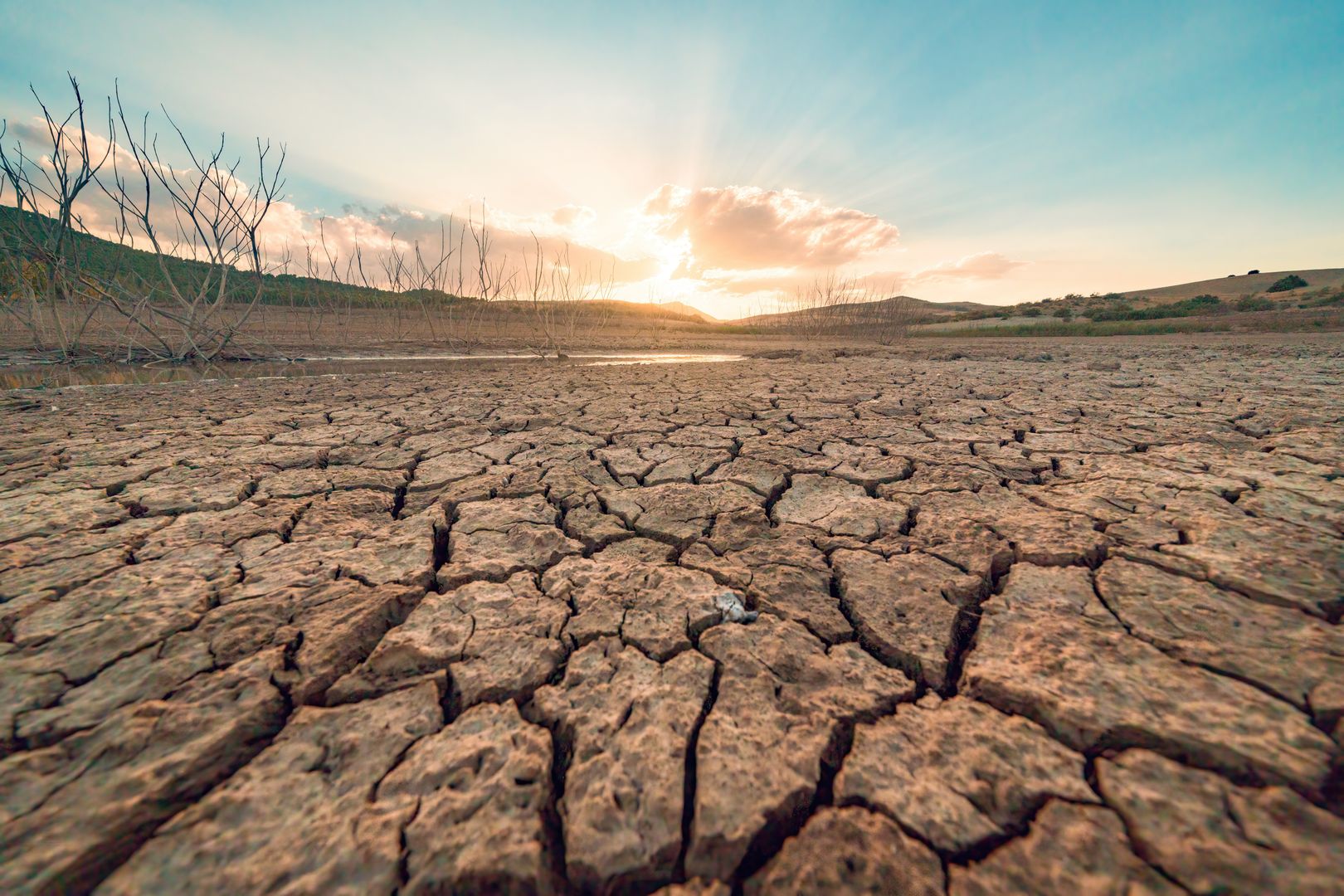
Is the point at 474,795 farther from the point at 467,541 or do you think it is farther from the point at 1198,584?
the point at 1198,584

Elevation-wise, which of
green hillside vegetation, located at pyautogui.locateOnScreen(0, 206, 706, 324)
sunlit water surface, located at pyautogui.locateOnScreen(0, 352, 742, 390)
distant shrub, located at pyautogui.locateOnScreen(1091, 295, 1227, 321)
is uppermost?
green hillside vegetation, located at pyautogui.locateOnScreen(0, 206, 706, 324)

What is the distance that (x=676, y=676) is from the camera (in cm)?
110

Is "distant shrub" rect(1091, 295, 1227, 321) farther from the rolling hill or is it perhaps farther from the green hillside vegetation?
the green hillside vegetation

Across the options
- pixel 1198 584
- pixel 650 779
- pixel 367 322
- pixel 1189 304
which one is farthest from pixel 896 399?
pixel 1189 304

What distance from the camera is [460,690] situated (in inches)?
41.6

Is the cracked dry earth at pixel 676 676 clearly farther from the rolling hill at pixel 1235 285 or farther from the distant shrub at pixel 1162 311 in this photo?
the rolling hill at pixel 1235 285

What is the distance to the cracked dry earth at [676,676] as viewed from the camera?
0.72m

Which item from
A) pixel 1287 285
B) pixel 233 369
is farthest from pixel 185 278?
pixel 1287 285

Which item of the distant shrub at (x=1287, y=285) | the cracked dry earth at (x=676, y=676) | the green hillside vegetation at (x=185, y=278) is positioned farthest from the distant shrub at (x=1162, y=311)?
the cracked dry earth at (x=676, y=676)

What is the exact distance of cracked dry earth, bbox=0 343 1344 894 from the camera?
72cm

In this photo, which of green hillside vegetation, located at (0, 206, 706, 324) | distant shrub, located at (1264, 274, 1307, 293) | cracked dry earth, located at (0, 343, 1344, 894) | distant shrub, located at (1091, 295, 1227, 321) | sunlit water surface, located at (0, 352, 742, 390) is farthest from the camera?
distant shrub, located at (1264, 274, 1307, 293)

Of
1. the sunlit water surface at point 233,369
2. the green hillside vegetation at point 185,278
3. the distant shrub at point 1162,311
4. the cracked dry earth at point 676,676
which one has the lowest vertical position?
the cracked dry earth at point 676,676

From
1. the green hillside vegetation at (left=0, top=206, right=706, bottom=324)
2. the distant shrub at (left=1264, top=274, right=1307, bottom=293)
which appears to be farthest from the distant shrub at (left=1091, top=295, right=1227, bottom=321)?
the green hillside vegetation at (left=0, top=206, right=706, bottom=324)

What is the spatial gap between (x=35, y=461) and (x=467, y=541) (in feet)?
8.58
